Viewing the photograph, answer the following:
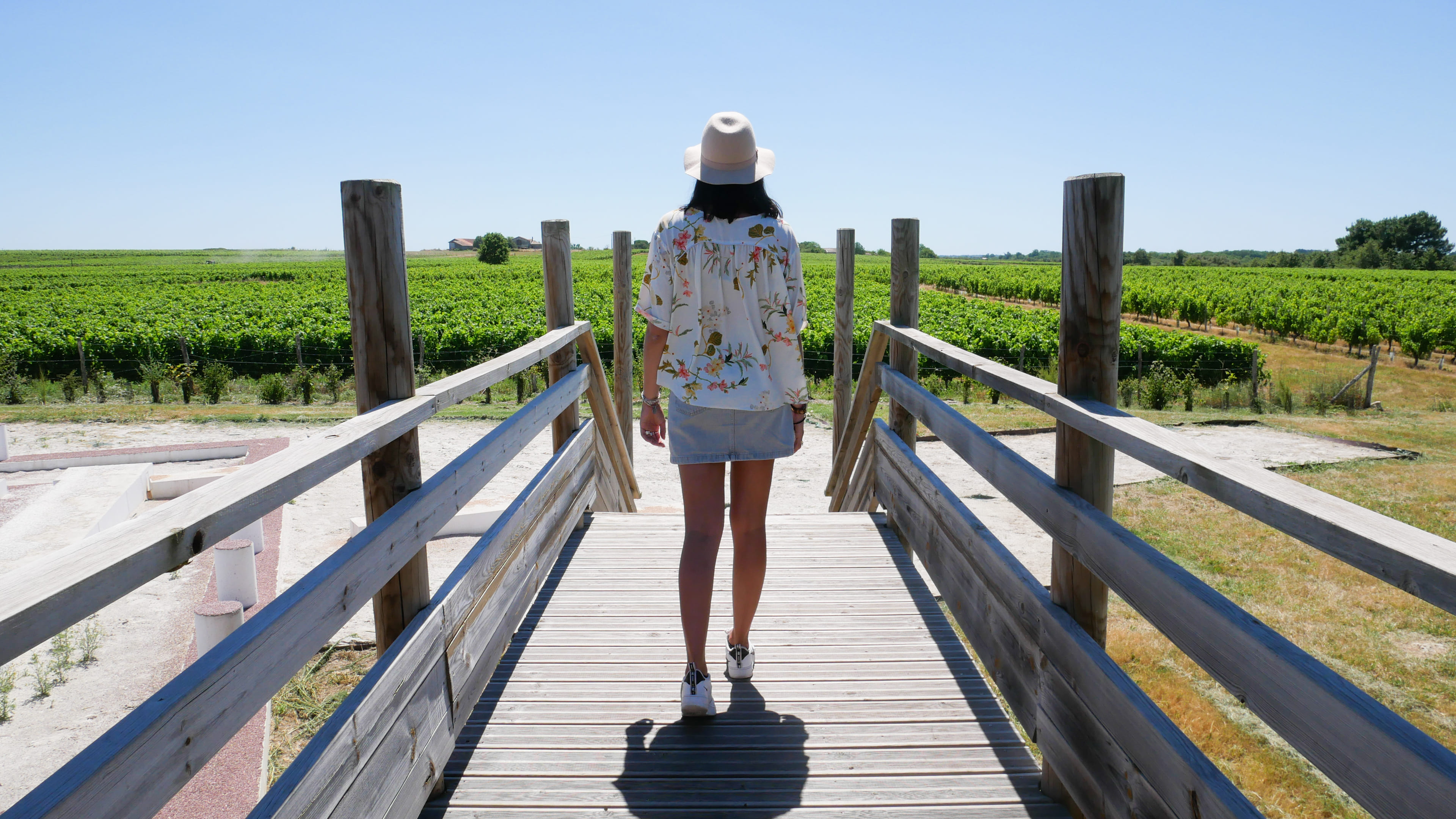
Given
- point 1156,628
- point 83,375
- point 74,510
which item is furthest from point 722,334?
point 83,375

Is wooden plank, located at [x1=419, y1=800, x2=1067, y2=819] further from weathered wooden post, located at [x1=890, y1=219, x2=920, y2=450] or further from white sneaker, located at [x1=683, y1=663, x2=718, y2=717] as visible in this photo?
weathered wooden post, located at [x1=890, y1=219, x2=920, y2=450]

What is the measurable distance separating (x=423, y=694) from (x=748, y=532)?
3.27ft

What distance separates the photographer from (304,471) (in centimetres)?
159

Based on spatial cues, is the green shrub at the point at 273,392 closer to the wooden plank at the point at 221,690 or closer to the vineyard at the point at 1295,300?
the vineyard at the point at 1295,300

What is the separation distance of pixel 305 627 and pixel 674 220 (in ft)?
4.58

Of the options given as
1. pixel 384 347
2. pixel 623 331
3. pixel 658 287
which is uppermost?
pixel 658 287

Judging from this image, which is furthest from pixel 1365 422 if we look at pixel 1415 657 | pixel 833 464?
pixel 833 464

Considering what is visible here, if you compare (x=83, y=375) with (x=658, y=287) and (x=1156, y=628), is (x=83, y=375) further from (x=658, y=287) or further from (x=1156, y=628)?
(x=1156, y=628)

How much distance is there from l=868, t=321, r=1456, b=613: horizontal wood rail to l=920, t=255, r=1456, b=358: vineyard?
1208 cm

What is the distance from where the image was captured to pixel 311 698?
15.3ft

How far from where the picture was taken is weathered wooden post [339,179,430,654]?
2.09 meters

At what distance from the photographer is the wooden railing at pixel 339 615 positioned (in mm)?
1049

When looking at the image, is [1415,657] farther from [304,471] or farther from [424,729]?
[304,471]

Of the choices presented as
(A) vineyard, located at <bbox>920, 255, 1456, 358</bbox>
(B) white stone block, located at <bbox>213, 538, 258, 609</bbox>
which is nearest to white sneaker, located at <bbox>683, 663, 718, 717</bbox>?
(B) white stone block, located at <bbox>213, 538, 258, 609</bbox>
